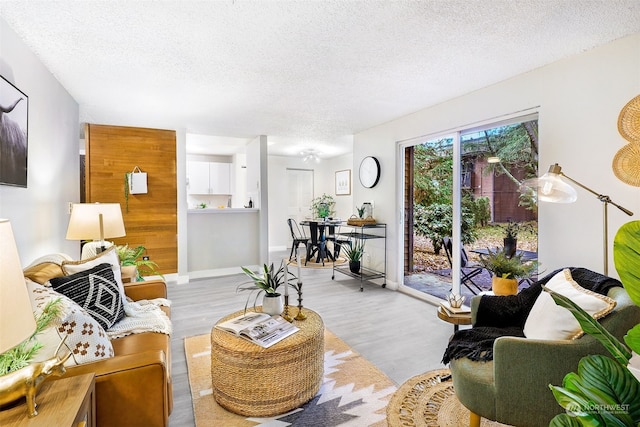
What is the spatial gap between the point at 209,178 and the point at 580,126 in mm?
6894

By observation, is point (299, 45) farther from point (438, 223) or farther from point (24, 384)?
point (438, 223)

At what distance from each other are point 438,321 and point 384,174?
7.06ft

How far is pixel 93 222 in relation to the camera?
110 inches

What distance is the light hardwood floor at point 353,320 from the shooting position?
7.73ft

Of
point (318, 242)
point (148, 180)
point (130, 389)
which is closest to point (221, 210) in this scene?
point (148, 180)

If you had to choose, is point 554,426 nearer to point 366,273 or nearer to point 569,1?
point 569,1

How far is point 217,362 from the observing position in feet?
6.09

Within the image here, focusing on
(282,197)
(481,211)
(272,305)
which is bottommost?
(272,305)

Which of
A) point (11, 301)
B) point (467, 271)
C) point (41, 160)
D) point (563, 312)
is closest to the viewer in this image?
point (11, 301)

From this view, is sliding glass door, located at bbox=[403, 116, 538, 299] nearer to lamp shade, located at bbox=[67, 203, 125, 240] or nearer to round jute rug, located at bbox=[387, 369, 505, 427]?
round jute rug, located at bbox=[387, 369, 505, 427]

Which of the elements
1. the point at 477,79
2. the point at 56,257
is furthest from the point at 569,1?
the point at 56,257

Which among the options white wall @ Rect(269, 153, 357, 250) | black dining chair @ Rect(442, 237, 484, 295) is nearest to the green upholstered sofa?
black dining chair @ Rect(442, 237, 484, 295)

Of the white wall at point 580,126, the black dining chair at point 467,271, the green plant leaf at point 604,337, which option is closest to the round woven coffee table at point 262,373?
the green plant leaf at point 604,337

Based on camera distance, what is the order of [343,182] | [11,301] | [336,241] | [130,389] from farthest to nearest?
1. [343,182]
2. [336,241]
3. [130,389]
4. [11,301]
